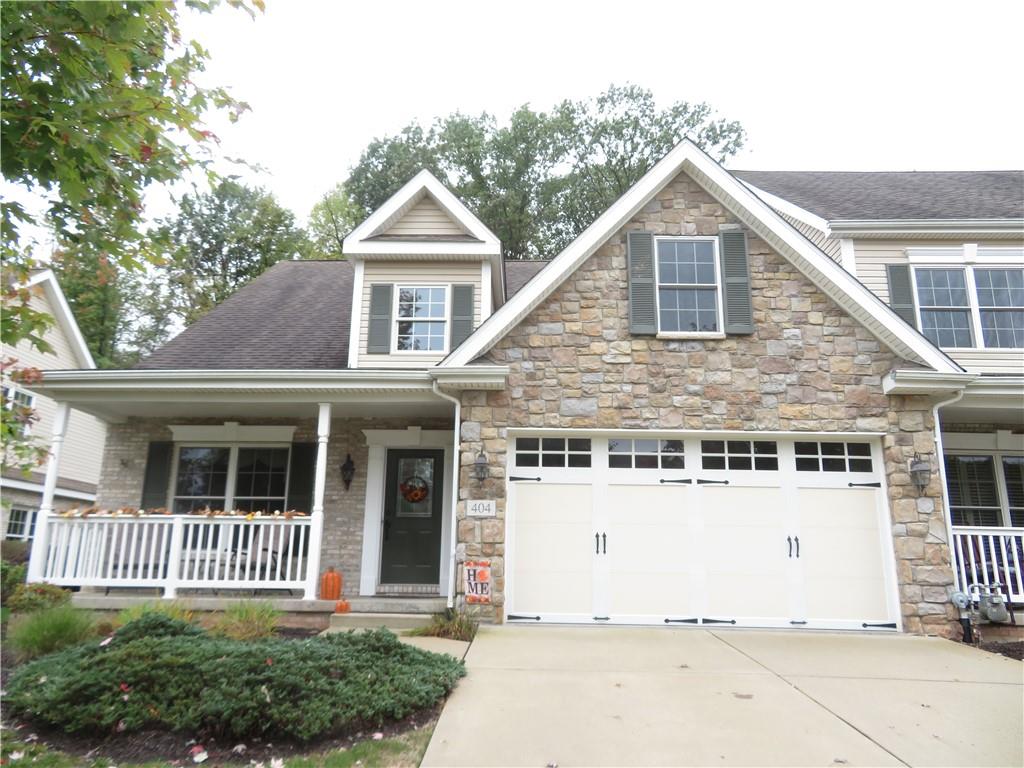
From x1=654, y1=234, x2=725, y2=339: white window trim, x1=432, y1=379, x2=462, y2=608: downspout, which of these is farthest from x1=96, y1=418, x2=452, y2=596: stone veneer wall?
x1=654, y1=234, x2=725, y2=339: white window trim

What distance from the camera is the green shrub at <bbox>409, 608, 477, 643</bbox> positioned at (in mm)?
7270

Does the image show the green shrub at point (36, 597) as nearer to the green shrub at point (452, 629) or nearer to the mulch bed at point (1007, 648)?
the green shrub at point (452, 629)

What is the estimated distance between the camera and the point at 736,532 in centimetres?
846

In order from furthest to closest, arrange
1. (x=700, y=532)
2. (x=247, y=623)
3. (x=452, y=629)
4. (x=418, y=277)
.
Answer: (x=418, y=277), (x=700, y=532), (x=452, y=629), (x=247, y=623)

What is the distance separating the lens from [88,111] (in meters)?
4.09

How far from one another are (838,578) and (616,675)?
4034mm

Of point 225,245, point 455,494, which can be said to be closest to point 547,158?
point 225,245

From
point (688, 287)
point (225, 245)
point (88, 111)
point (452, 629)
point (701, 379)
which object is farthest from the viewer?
point (225, 245)

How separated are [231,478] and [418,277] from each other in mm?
4330

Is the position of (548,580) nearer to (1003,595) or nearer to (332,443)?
(332,443)

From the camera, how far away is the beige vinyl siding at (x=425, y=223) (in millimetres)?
10758

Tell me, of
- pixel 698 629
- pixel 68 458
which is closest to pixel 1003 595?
pixel 698 629

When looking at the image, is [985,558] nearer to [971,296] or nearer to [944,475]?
[944,475]

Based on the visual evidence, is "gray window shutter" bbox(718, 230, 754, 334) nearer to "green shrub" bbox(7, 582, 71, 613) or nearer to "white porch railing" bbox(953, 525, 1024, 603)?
"white porch railing" bbox(953, 525, 1024, 603)
